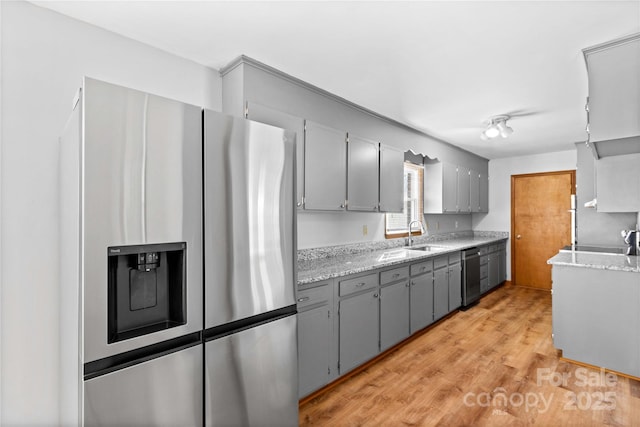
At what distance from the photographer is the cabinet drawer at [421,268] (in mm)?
3430

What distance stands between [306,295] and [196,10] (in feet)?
5.95

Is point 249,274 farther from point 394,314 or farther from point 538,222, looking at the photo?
point 538,222

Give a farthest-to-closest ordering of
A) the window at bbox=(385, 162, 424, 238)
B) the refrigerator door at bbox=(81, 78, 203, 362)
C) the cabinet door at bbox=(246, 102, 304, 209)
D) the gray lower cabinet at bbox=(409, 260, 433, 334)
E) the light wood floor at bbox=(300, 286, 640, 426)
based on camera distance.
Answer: the window at bbox=(385, 162, 424, 238) < the gray lower cabinet at bbox=(409, 260, 433, 334) < the cabinet door at bbox=(246, 102, 304, 209) < the light wood floor at bbox=(300, 286, 640, 426) < the refrigerator door at bbox=(81, 78, 203, 362)

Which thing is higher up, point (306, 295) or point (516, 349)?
point (306, 295)

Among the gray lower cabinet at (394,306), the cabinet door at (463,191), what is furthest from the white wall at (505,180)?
the gray lower cabinet at (394,306)

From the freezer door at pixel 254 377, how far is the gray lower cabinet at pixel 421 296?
188 cm

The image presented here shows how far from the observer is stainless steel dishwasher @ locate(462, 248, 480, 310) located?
177 inches

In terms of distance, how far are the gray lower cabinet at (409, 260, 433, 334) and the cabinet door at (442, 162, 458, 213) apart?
55.5 inches

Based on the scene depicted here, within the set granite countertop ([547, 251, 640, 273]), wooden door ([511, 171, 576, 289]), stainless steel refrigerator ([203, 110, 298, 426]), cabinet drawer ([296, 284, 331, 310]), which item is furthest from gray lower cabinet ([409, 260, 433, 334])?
wooden door ([511, 171, 576, 289])

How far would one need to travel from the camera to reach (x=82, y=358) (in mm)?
1195

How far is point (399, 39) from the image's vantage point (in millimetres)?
2037

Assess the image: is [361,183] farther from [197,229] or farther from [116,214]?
[116,214]

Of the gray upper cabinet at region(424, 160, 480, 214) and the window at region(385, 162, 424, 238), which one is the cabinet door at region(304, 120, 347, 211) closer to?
the window at region(385, 162, 424, 238)

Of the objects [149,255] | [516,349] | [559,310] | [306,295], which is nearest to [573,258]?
[559,310]
